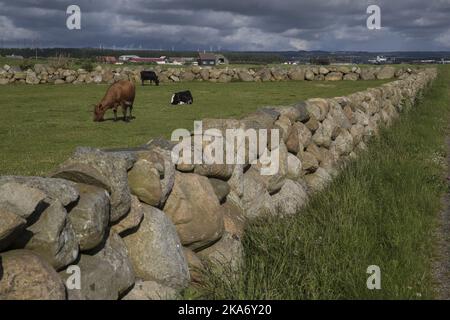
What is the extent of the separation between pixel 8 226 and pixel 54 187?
52cm

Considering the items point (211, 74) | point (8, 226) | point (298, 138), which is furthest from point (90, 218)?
point (211, 74)

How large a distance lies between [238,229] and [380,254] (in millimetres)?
1537

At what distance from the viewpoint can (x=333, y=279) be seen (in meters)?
4.72

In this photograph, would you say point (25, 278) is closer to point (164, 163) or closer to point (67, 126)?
point (164, 163)

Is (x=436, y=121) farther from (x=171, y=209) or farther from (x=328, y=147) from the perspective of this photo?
(x=171, y=209)

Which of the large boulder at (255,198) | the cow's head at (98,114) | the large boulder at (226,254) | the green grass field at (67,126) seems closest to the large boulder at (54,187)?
the large boulder at (226,254)

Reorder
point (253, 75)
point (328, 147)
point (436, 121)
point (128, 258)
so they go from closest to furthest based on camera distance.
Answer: point (128, 258) < point (328, 147) < point (436, 121) < point (253, 75)

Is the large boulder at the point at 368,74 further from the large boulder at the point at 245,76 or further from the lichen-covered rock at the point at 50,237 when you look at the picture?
the lichen-covered rock at the point at 50,237

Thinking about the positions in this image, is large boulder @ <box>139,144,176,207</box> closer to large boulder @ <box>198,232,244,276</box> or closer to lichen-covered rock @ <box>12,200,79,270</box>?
large boulder @ <box>198,232,244,276</box>

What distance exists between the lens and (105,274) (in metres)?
3.56

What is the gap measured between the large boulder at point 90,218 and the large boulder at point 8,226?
1.60ft

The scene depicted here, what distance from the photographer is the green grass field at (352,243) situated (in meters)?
4.57

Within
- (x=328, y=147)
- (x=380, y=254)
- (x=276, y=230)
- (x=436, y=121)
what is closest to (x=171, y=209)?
(x=276, y=230)
